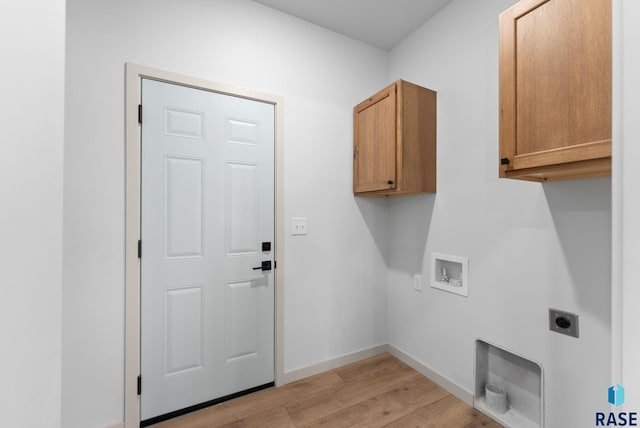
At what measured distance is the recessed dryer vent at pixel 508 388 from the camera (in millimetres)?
1570

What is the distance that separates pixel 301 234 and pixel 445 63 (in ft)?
5.54

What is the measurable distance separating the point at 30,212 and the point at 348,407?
1.95 m

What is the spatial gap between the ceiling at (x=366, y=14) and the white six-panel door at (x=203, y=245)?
31.5 inches

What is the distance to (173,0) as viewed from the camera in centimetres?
173

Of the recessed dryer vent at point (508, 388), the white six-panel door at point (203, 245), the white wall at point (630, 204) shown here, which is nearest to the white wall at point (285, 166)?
the white six-panel door at point (203, 245)

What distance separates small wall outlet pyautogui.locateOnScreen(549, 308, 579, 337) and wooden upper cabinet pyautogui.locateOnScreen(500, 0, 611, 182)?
69 centimetres

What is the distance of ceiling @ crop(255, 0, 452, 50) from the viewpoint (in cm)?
200

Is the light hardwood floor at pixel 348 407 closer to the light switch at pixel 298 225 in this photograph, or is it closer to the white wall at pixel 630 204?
the light switch at pixel 298 225

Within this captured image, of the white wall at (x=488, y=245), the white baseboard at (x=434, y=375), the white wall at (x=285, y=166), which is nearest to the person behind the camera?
the white wall at (x=488, y=245)

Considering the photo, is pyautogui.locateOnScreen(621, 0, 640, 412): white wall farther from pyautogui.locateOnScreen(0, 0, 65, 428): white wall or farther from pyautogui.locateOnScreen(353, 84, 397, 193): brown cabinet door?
pyautogui.locateOnScreen(353, 84, 397, 193): brown cabinet door

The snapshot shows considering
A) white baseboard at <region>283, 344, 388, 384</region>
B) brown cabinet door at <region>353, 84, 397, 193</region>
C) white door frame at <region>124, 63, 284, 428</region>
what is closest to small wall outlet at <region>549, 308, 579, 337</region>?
brown cabinet door at <region>353, 84, 397, 193</region>

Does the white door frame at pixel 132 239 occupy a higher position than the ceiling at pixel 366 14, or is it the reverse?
the ceiling at pixel 366 14

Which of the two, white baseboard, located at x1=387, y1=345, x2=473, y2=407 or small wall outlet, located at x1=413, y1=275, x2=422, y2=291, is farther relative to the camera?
small wall outlet, located at x1=413, y1=275, x2=422, y2=291

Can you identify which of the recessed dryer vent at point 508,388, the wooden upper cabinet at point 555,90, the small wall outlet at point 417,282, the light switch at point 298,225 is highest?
the wooden upper cabinet at point 555,90
